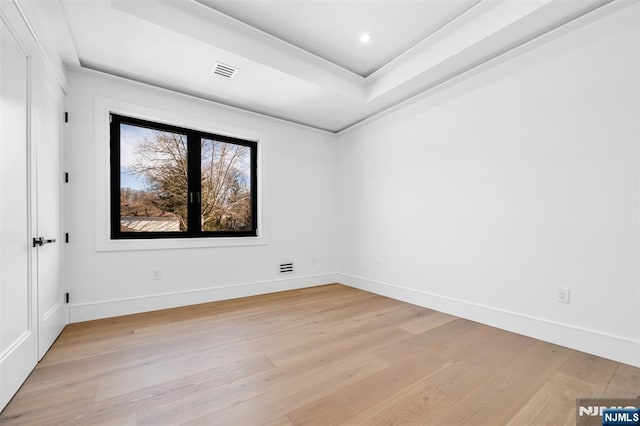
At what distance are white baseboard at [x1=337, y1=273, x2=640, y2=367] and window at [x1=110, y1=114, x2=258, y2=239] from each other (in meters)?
2.45

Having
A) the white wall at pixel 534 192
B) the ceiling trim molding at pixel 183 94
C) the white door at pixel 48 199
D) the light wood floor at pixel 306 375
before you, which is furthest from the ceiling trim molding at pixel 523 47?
the white door at pixel 48 199

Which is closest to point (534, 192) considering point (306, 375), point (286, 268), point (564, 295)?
point (564, 295)

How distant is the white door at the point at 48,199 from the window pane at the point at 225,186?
1.39 metres

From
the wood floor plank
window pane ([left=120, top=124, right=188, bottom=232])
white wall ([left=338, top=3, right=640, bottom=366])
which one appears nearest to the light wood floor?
the wood floor plank

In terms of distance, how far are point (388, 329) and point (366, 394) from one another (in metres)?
1.09

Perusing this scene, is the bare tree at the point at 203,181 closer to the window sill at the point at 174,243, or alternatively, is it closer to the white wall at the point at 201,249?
the window sill at the point at 174,243

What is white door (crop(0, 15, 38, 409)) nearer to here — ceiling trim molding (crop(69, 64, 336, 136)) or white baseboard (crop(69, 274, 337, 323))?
white baseboard (crop(69, 274, 337, 323))

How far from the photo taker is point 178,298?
131 inches

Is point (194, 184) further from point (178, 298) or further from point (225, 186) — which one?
point (178, 298)

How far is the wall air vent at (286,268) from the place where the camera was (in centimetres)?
418

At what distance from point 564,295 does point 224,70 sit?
365cm

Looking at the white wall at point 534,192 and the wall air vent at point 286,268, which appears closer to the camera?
the white wall at point 534,192

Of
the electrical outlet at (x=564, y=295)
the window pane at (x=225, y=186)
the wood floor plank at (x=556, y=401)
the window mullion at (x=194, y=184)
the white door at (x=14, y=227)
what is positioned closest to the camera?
the wood floor plank at (x=556, y=401)

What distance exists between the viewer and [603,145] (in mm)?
2121
